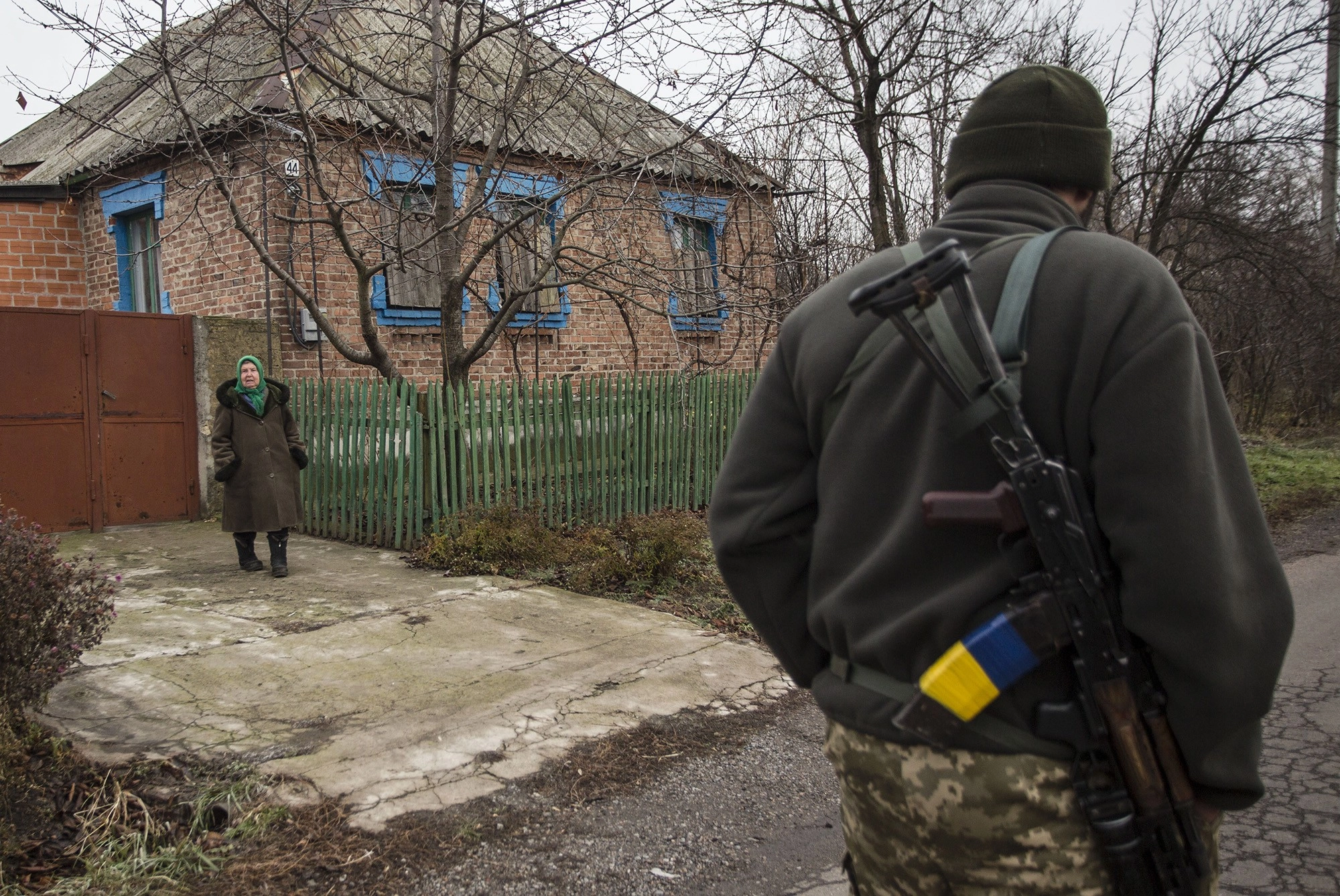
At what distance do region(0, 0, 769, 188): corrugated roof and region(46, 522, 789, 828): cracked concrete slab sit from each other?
341 centimetres

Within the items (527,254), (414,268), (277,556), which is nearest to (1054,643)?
(277,556)

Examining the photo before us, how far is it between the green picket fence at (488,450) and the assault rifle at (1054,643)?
6606 mm

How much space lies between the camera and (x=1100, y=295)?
137 centimetres

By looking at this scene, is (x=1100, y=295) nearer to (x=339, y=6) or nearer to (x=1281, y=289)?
(x=339, y=6)

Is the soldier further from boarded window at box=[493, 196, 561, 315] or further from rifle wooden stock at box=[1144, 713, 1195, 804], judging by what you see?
boarded window at box=[493, 196, 561, 315]

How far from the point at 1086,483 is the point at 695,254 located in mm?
8304

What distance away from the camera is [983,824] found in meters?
1.37

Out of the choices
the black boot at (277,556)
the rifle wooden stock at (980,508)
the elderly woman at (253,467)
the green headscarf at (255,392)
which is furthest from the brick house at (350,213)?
the rifle wooden stock at (980,508)

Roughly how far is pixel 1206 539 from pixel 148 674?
15.4 feet

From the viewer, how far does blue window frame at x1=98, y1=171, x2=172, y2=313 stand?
33.2ft

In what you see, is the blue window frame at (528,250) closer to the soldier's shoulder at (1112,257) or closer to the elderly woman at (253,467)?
the elderly woman at (253,467)

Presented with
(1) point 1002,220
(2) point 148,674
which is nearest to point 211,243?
(2) point 148,674

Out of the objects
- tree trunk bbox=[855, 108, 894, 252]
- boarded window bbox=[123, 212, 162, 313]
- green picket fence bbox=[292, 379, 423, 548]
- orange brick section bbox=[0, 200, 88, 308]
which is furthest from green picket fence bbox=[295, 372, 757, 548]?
orange brick section bbox=[0, 200, 88, 308]

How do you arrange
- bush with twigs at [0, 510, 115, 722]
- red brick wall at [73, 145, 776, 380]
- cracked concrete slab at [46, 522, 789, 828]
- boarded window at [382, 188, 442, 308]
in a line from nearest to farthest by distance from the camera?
bush with twigs at [0, 510, 115, 722]
cracked concrete slab at [46, 522, 789, 828]
boarded window at [382, 188, 442, 308]
red brick wall at [73, 145, 776, 380]
